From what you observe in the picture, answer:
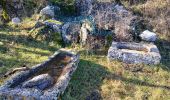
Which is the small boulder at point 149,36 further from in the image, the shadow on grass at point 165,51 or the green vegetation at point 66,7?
the green vegetation at point 66,7

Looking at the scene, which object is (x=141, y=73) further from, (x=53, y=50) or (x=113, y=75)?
(x=53, y=50)

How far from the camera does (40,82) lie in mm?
10539

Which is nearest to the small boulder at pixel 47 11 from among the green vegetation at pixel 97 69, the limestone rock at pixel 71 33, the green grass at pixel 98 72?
the green vegetation at pixel 97 69

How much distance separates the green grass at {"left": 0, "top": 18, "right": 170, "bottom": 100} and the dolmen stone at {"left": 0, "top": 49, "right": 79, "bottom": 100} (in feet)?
1.29

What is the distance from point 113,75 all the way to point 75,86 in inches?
65.9

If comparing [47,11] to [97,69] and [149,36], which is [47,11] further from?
[149,36]

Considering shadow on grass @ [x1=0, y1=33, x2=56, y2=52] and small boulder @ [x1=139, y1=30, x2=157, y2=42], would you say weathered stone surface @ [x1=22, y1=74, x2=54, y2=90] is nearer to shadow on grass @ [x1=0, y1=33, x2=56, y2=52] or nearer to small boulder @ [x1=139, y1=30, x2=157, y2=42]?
shadow on grass @ [x1=0, y1=33, x2=56, y2=52]

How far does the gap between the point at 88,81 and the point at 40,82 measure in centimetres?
203

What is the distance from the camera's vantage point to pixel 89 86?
37.7ft

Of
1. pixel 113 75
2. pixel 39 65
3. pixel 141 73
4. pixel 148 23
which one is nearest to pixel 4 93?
pixel 39 65

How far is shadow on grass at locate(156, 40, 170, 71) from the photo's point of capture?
13284 millimetres

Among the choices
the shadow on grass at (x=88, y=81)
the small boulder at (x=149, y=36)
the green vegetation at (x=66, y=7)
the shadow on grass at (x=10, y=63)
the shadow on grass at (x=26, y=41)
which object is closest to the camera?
the shadow on grass at (x=88, y=81)

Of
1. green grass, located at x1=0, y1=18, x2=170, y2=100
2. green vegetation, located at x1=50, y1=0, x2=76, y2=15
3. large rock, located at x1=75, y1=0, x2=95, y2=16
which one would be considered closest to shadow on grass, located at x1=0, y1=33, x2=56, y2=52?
green grass, located at x1=0, y1=18, x2=170, y2=100

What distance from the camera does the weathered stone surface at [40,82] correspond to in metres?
10.4
